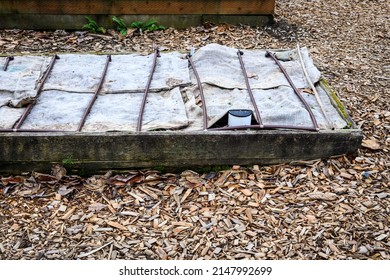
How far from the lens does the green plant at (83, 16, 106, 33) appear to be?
675cm

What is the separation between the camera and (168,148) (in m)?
3.60

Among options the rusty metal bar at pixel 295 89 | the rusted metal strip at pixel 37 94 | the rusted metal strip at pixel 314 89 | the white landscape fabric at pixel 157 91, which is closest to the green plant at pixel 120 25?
the white landscape fabric at pixel 157 91

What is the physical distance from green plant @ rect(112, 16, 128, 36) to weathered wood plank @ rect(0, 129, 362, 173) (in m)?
3.63

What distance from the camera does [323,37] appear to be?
6.78m

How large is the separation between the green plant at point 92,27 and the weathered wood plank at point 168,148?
12.3 ft

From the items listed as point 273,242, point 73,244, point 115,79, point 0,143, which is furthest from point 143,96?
point 273,242

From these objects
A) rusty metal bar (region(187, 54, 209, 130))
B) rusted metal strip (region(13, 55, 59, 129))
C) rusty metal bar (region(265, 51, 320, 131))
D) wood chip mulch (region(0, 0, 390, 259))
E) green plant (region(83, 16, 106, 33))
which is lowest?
wood chip mulch (region(0, 0, 390, 259))

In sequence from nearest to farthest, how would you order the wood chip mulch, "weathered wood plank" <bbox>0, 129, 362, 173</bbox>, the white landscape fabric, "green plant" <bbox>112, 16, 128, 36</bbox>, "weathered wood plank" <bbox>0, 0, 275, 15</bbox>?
1. the wood chip mulch
2. "weathered wood plank" <bbox>0, 129, 362, 173</bbox>
3. the white landscape fabric
4. "weathered wood plank" <bbox>0, 0, 275, 15</bbox>
5. "green plant" <bbox>112, 16, 128, 36</bbox>

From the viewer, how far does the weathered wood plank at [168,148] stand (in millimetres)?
3508

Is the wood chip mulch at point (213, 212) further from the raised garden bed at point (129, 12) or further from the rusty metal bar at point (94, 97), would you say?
the raised garden bed at point (129, 12)

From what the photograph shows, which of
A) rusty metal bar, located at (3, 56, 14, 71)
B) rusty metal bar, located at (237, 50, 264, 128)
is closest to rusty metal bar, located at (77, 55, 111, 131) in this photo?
rusty metal bar, located at (3, 56, 14, 71)

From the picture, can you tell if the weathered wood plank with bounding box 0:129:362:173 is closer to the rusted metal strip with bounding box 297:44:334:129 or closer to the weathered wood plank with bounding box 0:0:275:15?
the rusted metal strip with bounding box 297:44:334:129

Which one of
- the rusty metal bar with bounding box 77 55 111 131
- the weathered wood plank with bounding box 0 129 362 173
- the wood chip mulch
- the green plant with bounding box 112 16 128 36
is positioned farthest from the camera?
the green plant with bounding box 112 16 128 36
